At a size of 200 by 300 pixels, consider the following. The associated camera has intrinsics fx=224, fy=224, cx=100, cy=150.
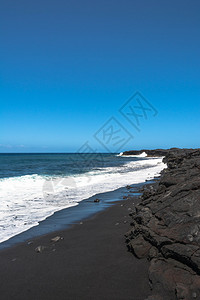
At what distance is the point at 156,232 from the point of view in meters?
4.40

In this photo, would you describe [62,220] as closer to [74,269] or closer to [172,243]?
[74,269]

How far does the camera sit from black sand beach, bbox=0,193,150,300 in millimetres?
3625

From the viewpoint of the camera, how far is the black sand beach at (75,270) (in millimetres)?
3625

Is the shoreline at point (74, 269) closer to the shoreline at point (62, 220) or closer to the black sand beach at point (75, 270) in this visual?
the black sand beach at point (75, 270)

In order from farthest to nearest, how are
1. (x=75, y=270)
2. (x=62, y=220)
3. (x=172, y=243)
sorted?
(x=62, y=220) → (x=75, y=270) → (x=172, y=243)

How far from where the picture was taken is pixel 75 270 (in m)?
4.28

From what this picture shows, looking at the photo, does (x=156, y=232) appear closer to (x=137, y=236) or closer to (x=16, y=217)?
(x=137, y=236)

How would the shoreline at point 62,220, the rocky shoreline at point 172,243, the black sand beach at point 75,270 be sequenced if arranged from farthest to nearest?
the shoreline at point 62,220
the black sand beach at point 75,270
the rocky shoreline at point 172,243

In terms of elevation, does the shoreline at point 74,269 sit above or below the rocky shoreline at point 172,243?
below

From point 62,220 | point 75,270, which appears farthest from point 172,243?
point 62,220

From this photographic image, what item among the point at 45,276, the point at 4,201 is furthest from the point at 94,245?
the point at 4,201

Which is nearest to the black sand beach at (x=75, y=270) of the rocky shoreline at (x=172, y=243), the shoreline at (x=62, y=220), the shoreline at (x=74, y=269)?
the shoreline at (x=74, y=269)

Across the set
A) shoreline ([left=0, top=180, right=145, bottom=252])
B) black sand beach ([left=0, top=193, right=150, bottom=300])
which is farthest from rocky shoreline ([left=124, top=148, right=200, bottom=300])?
shoreline ([left=0, top=180, right=145, bottom=252])

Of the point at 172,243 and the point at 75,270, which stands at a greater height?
the point at 172,243
